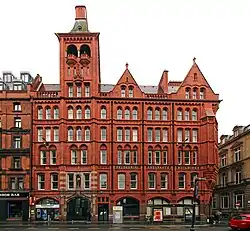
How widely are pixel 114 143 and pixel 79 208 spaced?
12.5 m

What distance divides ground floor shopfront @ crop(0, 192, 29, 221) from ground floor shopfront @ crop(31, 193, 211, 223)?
76.6 inches

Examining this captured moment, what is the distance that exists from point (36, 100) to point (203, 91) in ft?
96.7

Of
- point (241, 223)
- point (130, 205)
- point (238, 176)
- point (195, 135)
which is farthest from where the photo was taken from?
point (238, 176)

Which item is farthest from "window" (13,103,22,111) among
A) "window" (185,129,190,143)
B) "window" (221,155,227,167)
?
"window" (221,155,227,167)

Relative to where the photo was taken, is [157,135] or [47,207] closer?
[47,207]

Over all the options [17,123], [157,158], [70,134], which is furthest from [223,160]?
[17,123]

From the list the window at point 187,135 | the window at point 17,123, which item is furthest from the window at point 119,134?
the window at point 17,123

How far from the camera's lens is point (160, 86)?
366 feet

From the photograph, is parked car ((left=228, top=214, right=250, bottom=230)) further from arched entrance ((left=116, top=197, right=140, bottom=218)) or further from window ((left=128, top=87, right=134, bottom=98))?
window ((left=128, top=87, right=134, bottom=98))

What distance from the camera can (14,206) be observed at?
99.8 meters

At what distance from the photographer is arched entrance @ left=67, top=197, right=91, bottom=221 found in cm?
9831

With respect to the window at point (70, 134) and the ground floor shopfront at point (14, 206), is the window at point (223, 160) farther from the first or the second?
the ground floor shopfront at point (14, 206)

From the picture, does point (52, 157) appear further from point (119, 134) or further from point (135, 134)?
point (135, 134)

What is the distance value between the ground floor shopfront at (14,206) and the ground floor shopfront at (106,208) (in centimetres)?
195
